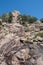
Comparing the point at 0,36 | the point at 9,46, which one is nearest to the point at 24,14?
the point at 0,36

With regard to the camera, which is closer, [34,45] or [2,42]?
[34,45]

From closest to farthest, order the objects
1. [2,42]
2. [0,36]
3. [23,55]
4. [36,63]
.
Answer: [36,63] → [23,55] → [2,42] → [0,36]

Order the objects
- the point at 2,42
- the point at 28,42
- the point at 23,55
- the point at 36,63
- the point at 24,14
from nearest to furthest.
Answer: the point at 36,63 < the point at 23,55 < the point at 28,42 < the point at 2,42 < the point at 24,14

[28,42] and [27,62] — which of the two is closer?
[27,62]

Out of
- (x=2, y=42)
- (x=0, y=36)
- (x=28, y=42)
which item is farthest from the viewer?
(x=0, y=36)

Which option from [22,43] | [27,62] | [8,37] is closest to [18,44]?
[22,43]

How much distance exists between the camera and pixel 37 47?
122ft

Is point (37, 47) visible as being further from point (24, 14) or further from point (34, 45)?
point (24, 14)

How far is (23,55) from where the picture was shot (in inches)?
1412

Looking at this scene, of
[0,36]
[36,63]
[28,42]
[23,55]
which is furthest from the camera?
[0,36]

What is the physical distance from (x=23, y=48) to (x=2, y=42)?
9816mm

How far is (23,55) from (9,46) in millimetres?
5368

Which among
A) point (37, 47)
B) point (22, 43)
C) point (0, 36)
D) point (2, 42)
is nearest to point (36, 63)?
point (37, 47)

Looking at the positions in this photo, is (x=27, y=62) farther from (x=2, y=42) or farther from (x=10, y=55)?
(x=2, y=42)
